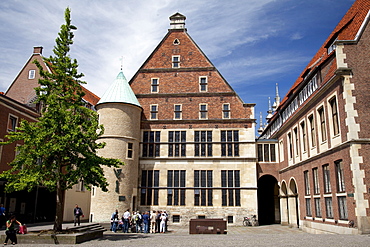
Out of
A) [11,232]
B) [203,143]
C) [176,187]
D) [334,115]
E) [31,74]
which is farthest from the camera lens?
[31,74]

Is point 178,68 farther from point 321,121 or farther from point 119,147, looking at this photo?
point 321,121

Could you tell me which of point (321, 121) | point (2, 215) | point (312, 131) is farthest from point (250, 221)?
point (2, 215)

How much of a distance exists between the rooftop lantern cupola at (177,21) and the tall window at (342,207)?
22817 millimetres

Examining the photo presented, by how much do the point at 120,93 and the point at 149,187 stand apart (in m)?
9.00

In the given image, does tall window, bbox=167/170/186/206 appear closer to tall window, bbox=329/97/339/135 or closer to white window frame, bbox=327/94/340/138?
white window frame, bbox=327/94/340/138

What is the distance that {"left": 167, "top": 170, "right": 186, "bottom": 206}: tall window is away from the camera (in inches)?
1172

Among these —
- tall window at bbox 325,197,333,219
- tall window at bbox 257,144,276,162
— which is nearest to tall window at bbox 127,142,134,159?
tall window at bbox 257,144,276,162

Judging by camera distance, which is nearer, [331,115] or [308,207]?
[331,115]

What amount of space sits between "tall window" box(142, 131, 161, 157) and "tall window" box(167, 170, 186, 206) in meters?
2.33

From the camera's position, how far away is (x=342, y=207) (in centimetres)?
1842

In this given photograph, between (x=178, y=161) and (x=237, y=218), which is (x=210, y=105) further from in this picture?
(x=237, y=218)

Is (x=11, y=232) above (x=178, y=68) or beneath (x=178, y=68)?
beneath

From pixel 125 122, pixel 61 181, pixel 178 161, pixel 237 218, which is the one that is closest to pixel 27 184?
pixel 61 181

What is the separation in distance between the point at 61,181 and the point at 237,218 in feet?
→ 55.2
